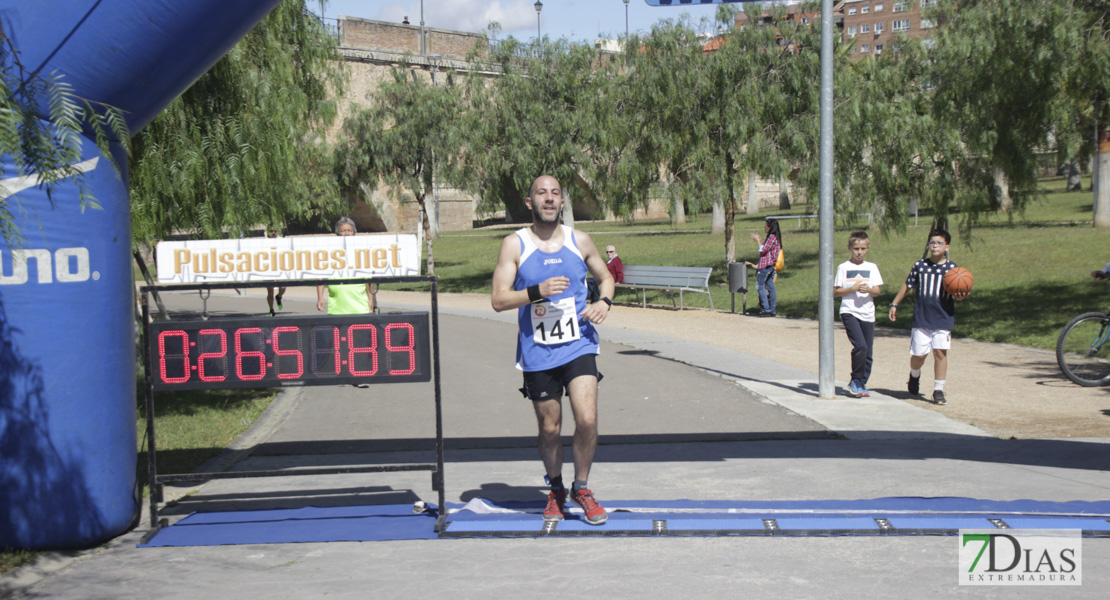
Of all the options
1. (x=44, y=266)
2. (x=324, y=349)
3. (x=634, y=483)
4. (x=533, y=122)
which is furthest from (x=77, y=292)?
(x=533, y=122)

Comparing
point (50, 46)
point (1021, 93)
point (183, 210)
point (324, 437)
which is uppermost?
point (1021, 93)

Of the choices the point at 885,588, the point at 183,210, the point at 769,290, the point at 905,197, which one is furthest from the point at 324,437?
the point at 905,197

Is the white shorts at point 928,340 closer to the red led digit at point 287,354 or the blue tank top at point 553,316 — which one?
the blue tank top at point 553,316

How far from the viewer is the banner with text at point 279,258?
5.46 m

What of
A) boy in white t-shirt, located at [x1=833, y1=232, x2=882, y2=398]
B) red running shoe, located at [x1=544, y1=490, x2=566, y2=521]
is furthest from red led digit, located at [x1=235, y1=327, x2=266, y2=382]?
boy in white t-shirt, located at [x1=833, y1=232, x2=882, y2=398]

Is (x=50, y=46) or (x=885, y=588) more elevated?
(x=50, y=46)

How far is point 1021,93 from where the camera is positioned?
48.1 feet

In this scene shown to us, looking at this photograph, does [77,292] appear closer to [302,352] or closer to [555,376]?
[302,352]

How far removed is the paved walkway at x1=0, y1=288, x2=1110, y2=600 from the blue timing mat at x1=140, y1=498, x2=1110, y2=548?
A: 0.35ft

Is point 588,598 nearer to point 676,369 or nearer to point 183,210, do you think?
point 183,210

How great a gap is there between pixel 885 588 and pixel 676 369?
305 inches

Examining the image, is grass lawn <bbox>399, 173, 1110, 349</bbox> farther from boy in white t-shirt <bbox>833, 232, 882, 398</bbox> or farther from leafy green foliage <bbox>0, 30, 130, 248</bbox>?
leafy green foliage <bbox>0, 30, 130, 248</bbox>

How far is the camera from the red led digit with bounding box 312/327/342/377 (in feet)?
18.4
